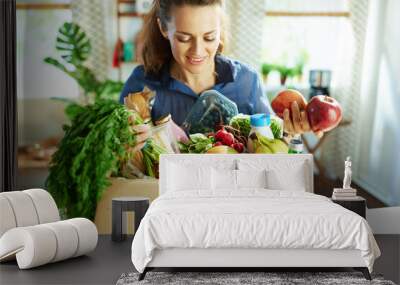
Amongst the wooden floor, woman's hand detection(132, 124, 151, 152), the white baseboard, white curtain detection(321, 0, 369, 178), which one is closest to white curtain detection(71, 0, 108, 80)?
woman's hand detection(132, 124, 151, 152)

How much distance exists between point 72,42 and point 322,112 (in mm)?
2649

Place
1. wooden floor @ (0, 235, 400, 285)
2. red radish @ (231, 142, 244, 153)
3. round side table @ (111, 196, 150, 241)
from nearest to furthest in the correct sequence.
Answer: wooden floor @ (0, 235, 400, 285)
round side table @ (111, 196, 150, 241)
red radish @ (231, 142, 244, 153)

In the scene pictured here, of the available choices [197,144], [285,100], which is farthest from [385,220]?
[197,144]

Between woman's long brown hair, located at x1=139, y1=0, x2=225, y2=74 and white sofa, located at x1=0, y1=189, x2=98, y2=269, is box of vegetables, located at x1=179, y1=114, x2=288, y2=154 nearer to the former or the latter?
woman's long brown hair, located at x1=139, y1=0, x2=225, y2=74

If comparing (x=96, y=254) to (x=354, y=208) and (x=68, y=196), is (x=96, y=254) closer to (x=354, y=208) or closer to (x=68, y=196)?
(x=68, y=196)

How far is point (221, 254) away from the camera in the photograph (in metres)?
5.81

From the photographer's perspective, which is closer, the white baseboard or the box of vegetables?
the box of vegetables

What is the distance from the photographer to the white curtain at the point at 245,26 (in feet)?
27.3

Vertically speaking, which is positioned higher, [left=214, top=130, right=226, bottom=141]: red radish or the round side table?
[left=214, top=130, right=226, bottom=141]: red radish

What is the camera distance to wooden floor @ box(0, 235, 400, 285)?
5.82 meters

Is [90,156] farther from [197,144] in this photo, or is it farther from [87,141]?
[197,144]

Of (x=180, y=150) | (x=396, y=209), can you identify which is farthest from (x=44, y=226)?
(x=396, y=209)

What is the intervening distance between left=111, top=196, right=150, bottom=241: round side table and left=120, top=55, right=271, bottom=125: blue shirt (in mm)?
1131

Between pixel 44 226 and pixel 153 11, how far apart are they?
2.92 m
